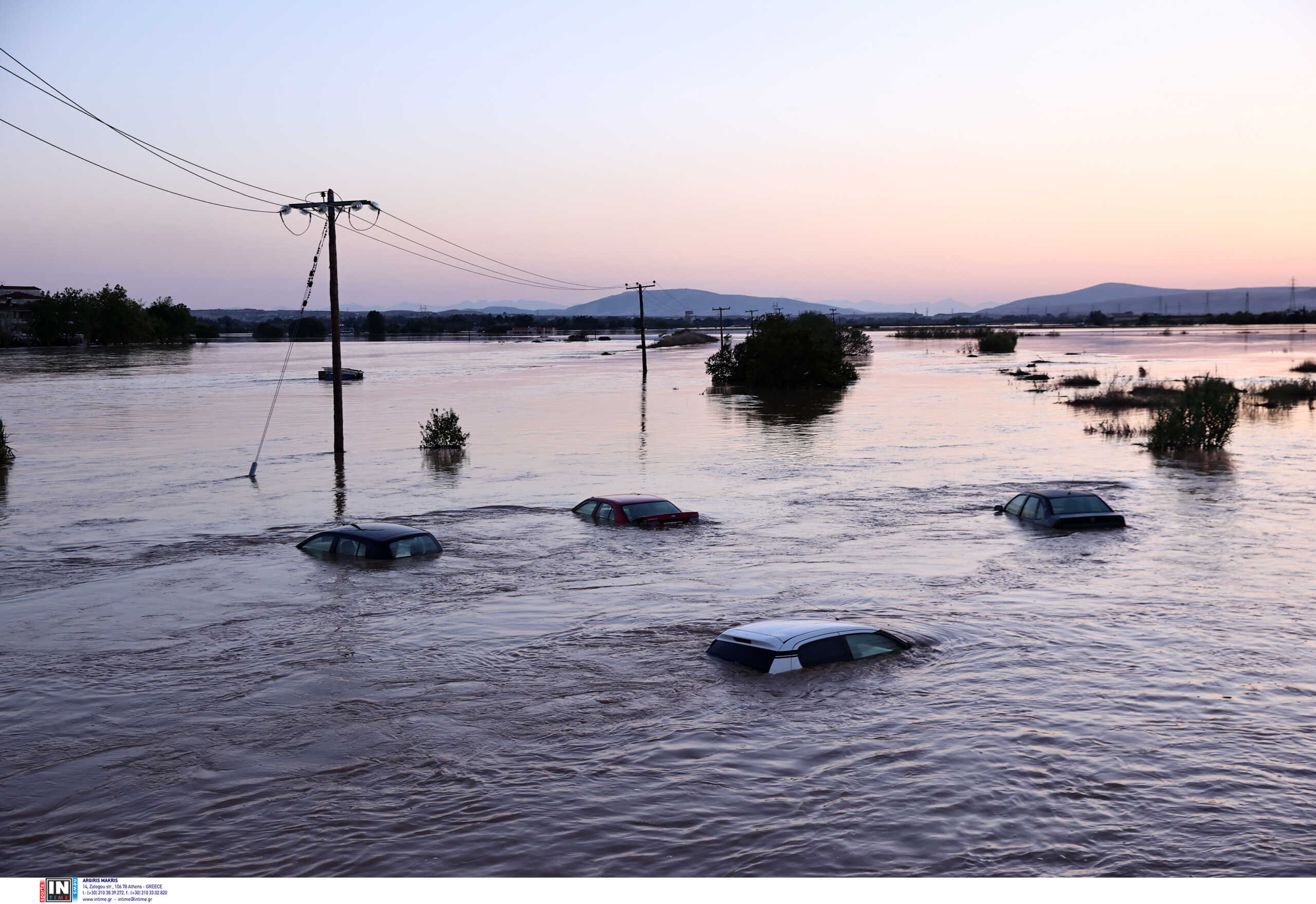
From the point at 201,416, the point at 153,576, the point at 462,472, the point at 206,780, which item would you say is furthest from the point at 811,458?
the point at 201,416

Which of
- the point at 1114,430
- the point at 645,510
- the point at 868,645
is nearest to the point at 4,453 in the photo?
the point at 645,510

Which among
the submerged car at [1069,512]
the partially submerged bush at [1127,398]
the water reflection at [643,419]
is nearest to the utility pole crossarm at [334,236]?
the water reflection at [643,419]

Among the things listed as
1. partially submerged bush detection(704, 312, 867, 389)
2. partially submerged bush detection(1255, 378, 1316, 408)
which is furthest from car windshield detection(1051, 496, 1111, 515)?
partially submerged bush detection(704, 312, 867, 389)

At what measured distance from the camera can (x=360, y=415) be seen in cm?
6912

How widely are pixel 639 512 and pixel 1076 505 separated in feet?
35.5

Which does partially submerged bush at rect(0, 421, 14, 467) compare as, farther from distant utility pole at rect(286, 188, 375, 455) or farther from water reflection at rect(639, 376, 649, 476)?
water reflection at rect(639, 376, 649, 476)

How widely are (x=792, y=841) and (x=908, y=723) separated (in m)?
3.75

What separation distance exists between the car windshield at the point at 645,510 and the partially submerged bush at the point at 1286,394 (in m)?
47.8

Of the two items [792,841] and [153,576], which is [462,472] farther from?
[792,841]

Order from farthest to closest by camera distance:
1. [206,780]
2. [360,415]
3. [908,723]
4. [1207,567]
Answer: [360,415] → [1207,567] → [908,723] → [206,780]

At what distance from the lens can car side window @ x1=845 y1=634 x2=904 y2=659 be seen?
16.1 meters

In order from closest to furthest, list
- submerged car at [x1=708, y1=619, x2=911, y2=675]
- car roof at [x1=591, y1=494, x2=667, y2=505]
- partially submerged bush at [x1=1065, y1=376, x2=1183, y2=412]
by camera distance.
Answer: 1. submerged car at [x1=708, y1=619, x2=911, y2=675]
2. car roof at [x1=591, y1=494, x2=667, y2=505]
3. partially submerged bush at [x1=1065, y1=376, x2=1183, y2=412]

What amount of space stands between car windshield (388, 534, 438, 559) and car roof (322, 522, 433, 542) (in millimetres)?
108

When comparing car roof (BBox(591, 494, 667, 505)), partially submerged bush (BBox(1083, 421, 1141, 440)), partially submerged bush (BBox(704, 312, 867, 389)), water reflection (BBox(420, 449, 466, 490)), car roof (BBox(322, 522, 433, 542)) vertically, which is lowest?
water reflection (BBox(420, 449, 466, 490))
